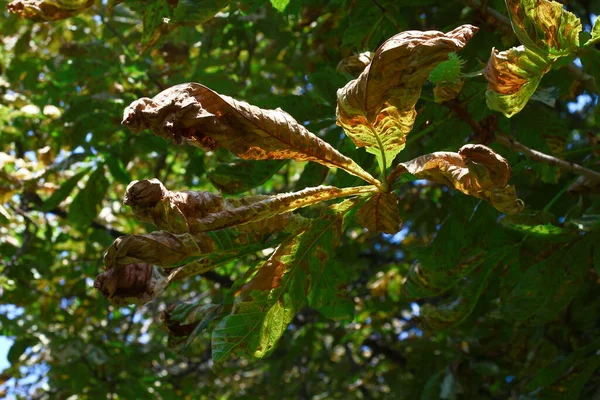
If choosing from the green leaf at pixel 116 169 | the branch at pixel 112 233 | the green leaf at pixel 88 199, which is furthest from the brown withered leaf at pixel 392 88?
the branch at pixel 112 233

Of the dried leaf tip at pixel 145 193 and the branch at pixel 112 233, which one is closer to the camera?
the dried leaf tip at pixel 145 193

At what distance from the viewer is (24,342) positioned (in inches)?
139

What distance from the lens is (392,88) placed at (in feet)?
3.65

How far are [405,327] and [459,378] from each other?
1382 millimetres

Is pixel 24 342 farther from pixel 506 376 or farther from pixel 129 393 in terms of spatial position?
pixel 506 376

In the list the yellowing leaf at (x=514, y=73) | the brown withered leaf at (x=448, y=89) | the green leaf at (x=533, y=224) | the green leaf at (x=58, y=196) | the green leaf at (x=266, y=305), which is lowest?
the green leaf at (x=58, y=196)

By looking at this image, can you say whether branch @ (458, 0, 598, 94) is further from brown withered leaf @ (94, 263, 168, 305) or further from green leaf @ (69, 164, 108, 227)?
green leaf @ (69, 164, 108, 227)

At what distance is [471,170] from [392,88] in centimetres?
19

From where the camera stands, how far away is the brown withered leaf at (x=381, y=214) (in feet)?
4.24

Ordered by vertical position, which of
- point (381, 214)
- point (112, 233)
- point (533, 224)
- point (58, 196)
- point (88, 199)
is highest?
point (381, 214)

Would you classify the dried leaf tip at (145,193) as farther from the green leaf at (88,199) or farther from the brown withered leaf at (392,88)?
the green leaf at (88,199)

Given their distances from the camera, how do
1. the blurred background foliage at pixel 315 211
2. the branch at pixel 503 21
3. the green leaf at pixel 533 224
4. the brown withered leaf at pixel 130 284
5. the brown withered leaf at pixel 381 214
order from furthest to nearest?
1. the blurred background foliage at pixel 315 211
2. the branch at pixel 503 21
3. the green leaf at pixel 533 224
4. the brown withered leaf at pixel 381 214
5. the brown withered leaf at pixel 130 284

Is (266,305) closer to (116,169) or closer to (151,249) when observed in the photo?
(151,249)

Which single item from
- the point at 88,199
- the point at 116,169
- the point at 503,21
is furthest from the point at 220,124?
the point at 88,199
